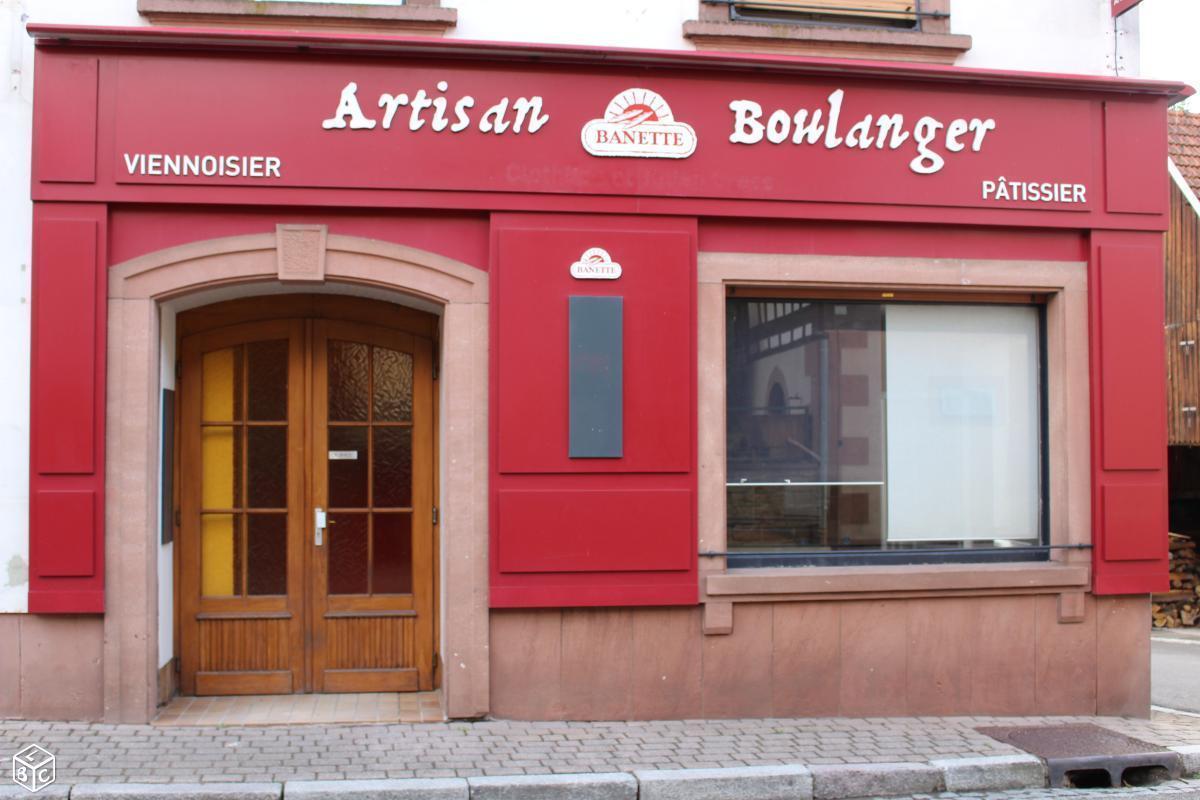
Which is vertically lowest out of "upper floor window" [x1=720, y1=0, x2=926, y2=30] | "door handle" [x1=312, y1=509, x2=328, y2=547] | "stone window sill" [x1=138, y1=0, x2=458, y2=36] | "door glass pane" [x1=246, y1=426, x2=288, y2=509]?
"door handle" [x1=312, y1=509, x2=328, y2=547]

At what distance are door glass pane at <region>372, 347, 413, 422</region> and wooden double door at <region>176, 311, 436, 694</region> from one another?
0.5 inches

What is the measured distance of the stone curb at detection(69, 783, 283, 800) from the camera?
5691mm

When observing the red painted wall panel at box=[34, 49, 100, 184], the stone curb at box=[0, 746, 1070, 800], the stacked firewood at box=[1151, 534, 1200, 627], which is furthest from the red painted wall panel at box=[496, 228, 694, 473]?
the stacked firewood at box=[1151, 534, 1200, 627]

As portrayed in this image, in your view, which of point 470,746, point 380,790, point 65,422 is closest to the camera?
point 380,790

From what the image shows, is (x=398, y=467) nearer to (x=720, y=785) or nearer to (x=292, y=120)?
(x=292, y=120)

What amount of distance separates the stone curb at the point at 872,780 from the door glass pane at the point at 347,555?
327cm

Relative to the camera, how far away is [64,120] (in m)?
6.98

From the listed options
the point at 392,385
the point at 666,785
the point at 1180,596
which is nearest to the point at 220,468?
the point at 392,385

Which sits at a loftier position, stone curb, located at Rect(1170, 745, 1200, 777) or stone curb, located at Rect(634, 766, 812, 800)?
stone curb, located at Rect(634, 766, 812, 800)

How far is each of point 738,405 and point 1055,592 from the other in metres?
2.53

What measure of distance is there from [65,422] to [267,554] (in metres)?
1.57

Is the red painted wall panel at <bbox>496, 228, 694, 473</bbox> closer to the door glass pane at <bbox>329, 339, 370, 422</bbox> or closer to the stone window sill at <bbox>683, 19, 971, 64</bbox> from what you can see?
the door glass pane at <bbox>329, 339, 370, 422</bbox>

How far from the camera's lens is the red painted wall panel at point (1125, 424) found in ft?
26.2

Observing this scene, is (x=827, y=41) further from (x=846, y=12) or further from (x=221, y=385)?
(x=221, y=385)
